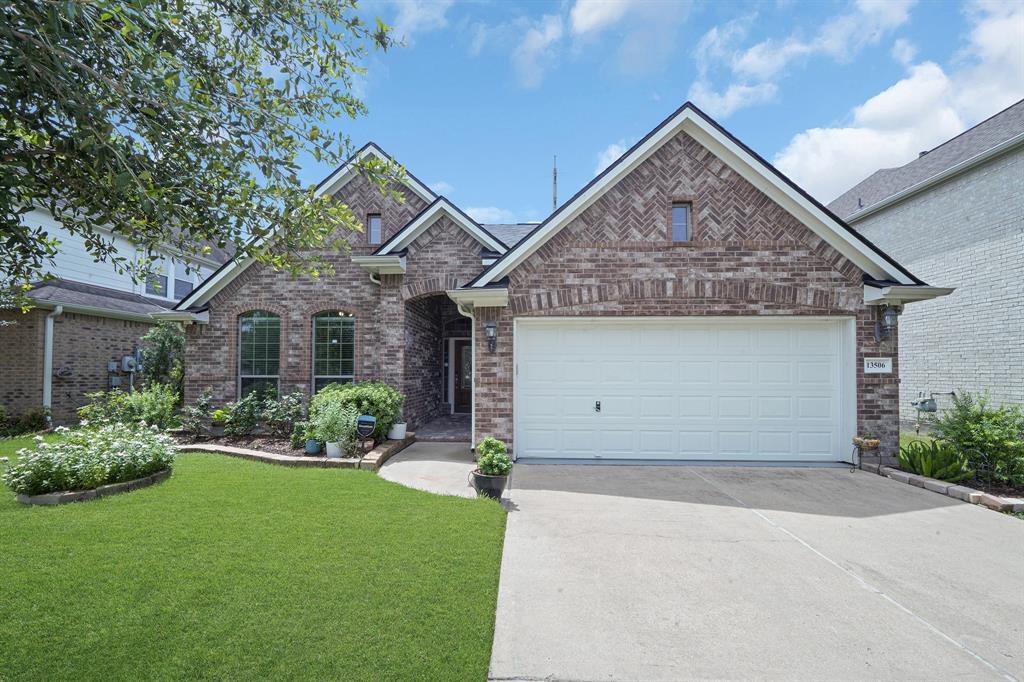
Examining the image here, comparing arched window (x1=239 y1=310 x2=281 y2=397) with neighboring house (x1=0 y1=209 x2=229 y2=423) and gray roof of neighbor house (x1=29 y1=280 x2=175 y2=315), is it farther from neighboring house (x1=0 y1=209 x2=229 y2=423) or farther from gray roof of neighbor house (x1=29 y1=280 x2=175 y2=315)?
gray roof of neighbor house (x1=29 y1=280 x2=175 y2=315)

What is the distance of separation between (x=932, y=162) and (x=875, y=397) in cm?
1088

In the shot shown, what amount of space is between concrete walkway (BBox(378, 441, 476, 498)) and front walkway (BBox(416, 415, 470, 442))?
41 centimetres

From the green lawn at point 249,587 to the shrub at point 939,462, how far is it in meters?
6.62

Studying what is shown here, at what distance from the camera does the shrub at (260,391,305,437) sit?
9.92 metres

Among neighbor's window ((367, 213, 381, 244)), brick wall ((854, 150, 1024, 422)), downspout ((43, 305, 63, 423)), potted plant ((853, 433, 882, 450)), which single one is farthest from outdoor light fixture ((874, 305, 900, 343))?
downspout ((43, 305, 63, 423))

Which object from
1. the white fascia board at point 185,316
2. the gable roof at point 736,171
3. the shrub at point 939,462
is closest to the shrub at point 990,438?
the shrub at point 939,462

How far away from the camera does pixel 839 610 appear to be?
3.65 meters

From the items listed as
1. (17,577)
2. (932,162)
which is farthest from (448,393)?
(932,162)

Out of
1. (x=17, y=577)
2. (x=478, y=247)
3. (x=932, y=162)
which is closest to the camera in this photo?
(x=17, y=577)

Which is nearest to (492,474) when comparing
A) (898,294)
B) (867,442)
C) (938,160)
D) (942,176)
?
(867,442)

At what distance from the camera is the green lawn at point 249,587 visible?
9.50ft

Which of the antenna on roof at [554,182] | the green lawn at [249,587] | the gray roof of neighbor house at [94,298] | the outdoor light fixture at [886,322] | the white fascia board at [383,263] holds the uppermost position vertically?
Answer: the antenna on roof at [554,182]

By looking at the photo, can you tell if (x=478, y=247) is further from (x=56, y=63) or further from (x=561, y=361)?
(x=56, y=63)

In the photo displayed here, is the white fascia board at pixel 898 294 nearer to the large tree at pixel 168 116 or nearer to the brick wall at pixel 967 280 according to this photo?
the brick wall at pixel 967 280
